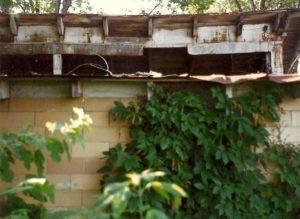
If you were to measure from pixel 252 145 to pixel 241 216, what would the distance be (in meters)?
0.77

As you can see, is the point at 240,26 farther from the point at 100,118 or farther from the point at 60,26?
the point at 100,118

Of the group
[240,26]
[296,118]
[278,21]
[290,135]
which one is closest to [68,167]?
[290,135]

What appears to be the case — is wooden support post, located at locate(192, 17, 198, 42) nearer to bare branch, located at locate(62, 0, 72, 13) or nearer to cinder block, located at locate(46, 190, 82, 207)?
cinder block, located at locate(46, 190, 82, 207)

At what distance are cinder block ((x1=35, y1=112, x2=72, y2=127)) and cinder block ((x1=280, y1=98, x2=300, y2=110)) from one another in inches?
93.4

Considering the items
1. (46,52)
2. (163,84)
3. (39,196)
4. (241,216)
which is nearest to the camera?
(39,196)

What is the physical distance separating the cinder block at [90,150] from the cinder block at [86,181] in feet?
0.71

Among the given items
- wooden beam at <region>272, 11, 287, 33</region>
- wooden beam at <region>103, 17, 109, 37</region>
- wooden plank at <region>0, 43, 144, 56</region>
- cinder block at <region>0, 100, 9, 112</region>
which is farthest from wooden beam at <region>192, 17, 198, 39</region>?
cinder block at <region>0, 100, 9, 112</region>

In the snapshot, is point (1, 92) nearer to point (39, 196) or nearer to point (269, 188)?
point (39, 196)

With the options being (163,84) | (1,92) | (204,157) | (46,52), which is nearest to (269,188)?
(204,157)

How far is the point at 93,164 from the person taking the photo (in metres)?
4.92

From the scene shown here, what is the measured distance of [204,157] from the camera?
470cm

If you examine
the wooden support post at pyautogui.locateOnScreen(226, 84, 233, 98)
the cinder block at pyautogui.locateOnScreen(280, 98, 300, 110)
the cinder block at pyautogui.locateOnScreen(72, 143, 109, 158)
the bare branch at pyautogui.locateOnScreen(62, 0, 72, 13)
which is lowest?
the cinder block at pyautogui.locateOnScreen(72, 143, 109, 158)

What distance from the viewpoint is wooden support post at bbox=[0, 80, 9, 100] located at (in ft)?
15.9

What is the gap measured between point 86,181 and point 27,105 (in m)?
1.07
